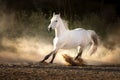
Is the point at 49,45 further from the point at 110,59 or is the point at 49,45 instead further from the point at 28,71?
the point at 28,71

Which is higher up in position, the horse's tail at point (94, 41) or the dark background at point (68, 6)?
the dark background at point (68, 6)

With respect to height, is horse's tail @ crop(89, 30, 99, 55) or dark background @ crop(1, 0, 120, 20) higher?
dark background @ crop(1, 0, 120, 20)

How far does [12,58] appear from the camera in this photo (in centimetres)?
1734

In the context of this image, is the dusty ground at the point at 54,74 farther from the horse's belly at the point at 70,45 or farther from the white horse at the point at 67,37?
the horse's belly at the point at 70,45

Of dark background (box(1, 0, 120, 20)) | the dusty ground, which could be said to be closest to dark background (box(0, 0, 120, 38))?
dark background (box(1, 0, 120, 20))

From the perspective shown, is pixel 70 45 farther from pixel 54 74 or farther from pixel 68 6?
pixel 68 6

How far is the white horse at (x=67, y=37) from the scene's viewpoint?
1499 centimetres

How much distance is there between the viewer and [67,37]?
50.1 feet

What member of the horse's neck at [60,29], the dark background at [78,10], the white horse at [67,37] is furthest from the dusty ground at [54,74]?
the dark background at [78,10]

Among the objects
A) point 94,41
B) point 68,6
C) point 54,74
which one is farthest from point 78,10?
point 54,74

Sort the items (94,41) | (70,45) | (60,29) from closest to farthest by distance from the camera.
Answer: (60,29), (70,45), (94,41)

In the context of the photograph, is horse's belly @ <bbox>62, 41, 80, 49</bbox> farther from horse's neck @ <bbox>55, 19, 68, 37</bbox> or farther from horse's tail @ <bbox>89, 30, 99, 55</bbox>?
horse's tail @ <bbox>89, 30, 99, 55</bbox>

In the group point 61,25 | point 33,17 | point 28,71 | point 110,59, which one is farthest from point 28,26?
point 28,71

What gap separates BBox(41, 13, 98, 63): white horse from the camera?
1499 cm
